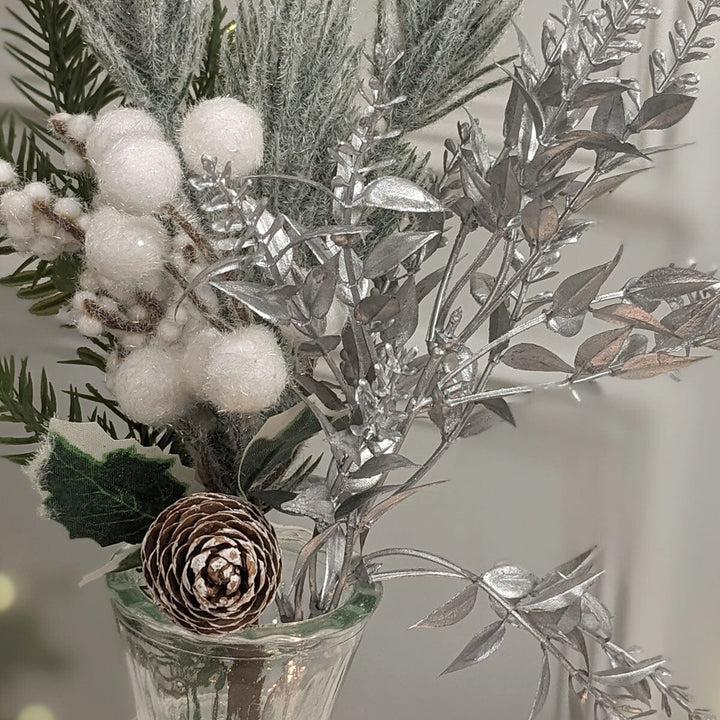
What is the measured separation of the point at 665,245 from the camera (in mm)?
546

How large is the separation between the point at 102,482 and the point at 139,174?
0.42 ft

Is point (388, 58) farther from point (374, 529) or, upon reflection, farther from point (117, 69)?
point (374, 529)

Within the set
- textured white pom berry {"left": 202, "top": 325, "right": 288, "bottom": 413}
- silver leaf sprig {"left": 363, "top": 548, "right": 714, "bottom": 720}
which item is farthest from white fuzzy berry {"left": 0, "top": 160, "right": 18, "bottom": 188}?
silver leaf sprig {"left": 363, "top": 548, "right": 714, "bottom": 720}

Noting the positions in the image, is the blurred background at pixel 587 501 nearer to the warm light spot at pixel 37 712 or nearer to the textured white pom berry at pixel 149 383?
the warm light spot at pixel 37 712

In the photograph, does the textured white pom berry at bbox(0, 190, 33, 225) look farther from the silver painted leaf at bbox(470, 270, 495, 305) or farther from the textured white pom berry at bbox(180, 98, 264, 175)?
the silver painted leaf at bbox(470, 270, 495, 305)

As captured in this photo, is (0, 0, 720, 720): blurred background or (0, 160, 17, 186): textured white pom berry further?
(0, 0, 720, 720): blurred background

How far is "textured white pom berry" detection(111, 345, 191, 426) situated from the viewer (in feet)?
1.18

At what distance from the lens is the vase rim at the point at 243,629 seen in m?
0.37

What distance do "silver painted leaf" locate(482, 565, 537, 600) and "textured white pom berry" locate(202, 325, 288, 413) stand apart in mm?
127

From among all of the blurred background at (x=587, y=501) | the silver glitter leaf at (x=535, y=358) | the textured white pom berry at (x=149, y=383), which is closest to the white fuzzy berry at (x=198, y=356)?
the textured white pom berry at (x=149, y=383)

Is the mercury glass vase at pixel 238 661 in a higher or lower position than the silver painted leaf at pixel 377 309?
lower

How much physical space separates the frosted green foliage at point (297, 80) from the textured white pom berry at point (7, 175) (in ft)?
0.30

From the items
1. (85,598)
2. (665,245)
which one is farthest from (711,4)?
(85,598)

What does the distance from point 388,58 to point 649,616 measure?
425 mm
